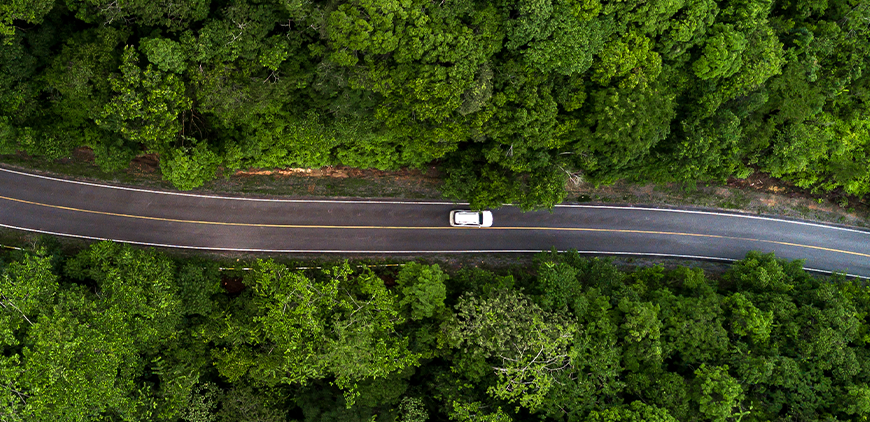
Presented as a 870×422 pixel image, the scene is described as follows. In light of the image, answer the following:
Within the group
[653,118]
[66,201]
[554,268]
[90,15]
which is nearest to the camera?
[90,15]

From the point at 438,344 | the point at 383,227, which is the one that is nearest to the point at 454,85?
the point at 438,344

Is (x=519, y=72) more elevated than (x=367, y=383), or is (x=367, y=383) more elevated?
(x=519, y=72)

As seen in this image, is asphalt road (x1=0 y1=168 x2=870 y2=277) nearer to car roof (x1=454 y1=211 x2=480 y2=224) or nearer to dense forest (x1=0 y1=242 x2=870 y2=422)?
car roof (x1=454 y1=211 x2=480 y2=224)

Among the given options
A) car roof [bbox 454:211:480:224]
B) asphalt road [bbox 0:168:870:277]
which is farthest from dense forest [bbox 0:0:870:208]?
asphalt road [bbox 0:168:870:277]

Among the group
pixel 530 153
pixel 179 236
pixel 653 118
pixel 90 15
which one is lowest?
pixel 179 236

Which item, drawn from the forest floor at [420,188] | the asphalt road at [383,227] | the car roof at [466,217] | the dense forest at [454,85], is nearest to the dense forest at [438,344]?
the asphalt road at [383,227]

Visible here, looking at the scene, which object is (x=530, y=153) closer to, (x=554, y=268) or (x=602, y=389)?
(x=554, y=268)

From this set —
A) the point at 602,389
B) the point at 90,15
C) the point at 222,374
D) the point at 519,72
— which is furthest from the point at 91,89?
the point at 602,389
